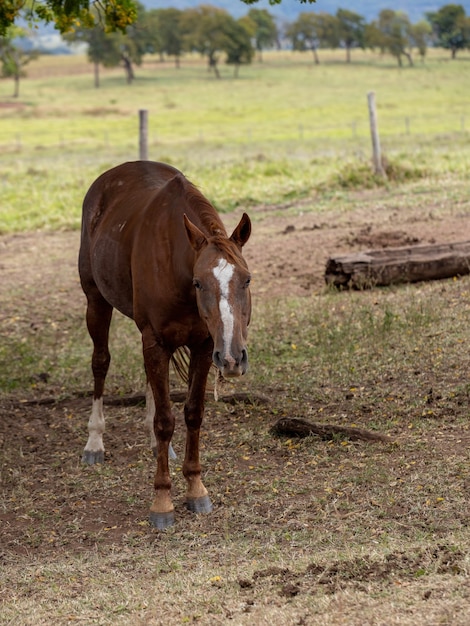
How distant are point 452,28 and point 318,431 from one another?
111805mm

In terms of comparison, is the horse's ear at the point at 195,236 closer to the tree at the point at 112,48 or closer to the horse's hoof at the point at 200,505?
the horse's hoof at the point at 200,505

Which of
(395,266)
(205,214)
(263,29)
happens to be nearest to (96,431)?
(205,214)

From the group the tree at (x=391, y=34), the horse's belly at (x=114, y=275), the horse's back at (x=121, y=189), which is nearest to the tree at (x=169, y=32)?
the tree at (x=391, y=34)

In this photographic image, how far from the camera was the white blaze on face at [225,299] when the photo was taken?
4.89m

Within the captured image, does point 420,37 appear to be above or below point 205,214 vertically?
above

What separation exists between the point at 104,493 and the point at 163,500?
71 centimetres

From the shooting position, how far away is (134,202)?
22.2 feet

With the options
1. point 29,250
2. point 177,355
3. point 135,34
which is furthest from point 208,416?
point 135,34

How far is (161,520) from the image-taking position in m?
5.75

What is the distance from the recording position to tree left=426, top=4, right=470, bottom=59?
10381 centimetres

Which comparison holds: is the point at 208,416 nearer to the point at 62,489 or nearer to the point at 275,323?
the point at 62,489

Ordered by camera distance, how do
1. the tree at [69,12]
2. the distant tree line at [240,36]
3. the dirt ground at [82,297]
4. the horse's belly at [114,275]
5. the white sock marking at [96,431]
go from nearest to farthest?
the dirt ground at [82,297]
the horse's belly at [114,275]
the white sock marking at [96,431]
the tree at [69,12]
the distant tree line at [240,36]

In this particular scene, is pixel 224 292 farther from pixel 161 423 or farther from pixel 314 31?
pixel 314 31

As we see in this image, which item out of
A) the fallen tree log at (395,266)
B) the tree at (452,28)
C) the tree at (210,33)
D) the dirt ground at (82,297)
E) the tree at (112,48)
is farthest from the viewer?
the tree at (452,28)
